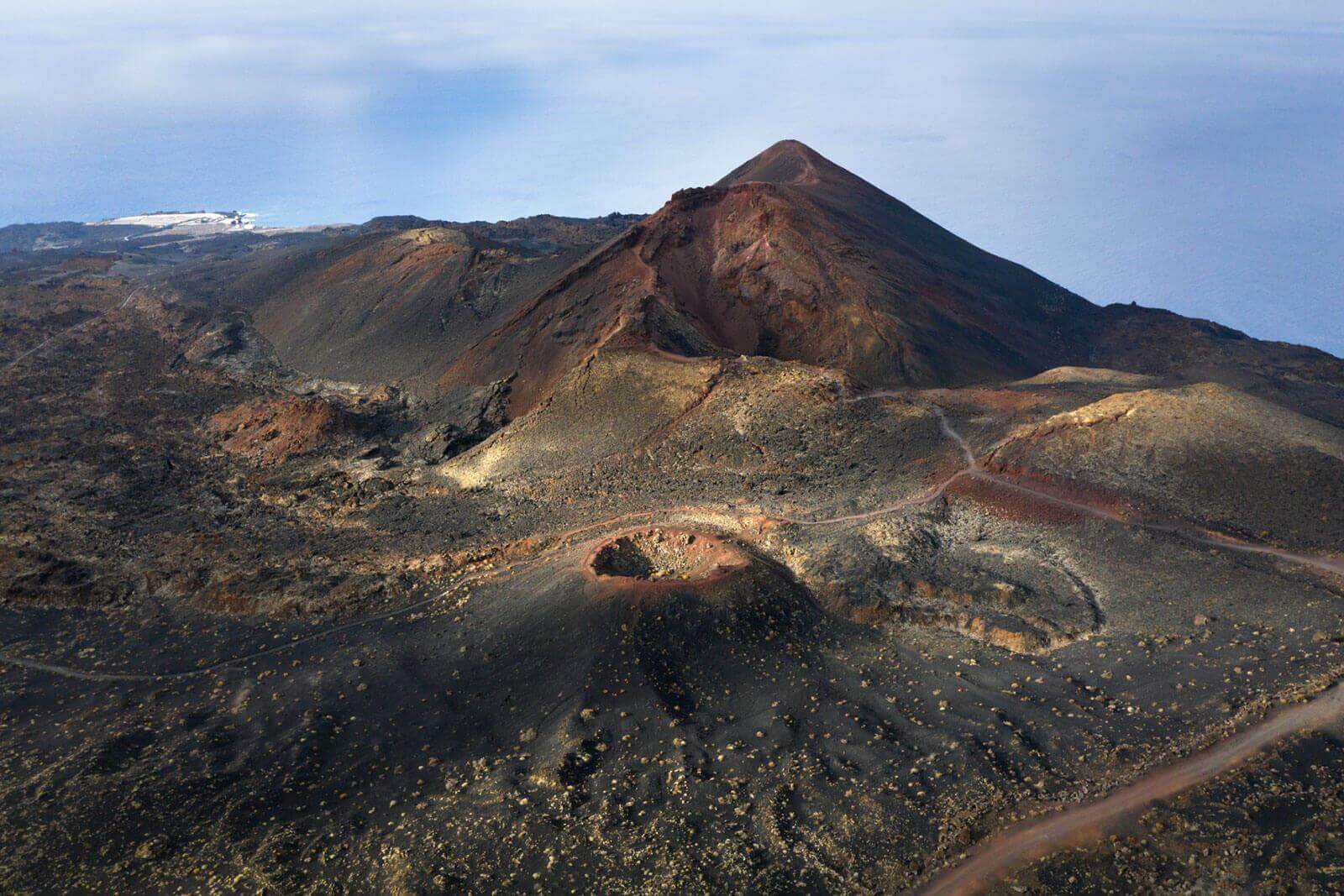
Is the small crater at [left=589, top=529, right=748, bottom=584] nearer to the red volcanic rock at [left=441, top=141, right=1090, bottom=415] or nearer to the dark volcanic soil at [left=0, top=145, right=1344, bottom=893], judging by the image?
the dark volcanic soil at [left=0, top=145, right=1344, bottom=893]

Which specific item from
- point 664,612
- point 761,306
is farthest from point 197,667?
point 761,306

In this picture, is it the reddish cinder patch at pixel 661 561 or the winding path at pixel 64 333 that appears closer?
the reddish cinder patch at pixel 661 561

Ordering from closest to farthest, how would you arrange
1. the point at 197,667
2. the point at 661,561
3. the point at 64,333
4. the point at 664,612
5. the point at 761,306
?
1. the point at 664,612
2. the point at 197,667
3. the point at 661,561
4. the point at 761,306
5. the point at 64,333

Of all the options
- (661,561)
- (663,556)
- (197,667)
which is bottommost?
(197,667)

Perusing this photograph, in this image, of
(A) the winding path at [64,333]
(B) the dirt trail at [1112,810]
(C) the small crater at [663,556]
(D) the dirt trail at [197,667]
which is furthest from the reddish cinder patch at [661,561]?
(A) the winding path at [64,333]

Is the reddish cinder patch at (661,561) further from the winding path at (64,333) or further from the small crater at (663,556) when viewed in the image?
the winding path at (64,333)

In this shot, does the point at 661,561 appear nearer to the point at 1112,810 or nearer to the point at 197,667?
the point at 197,667

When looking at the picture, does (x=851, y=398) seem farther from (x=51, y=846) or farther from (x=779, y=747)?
(x=51, y=846)
